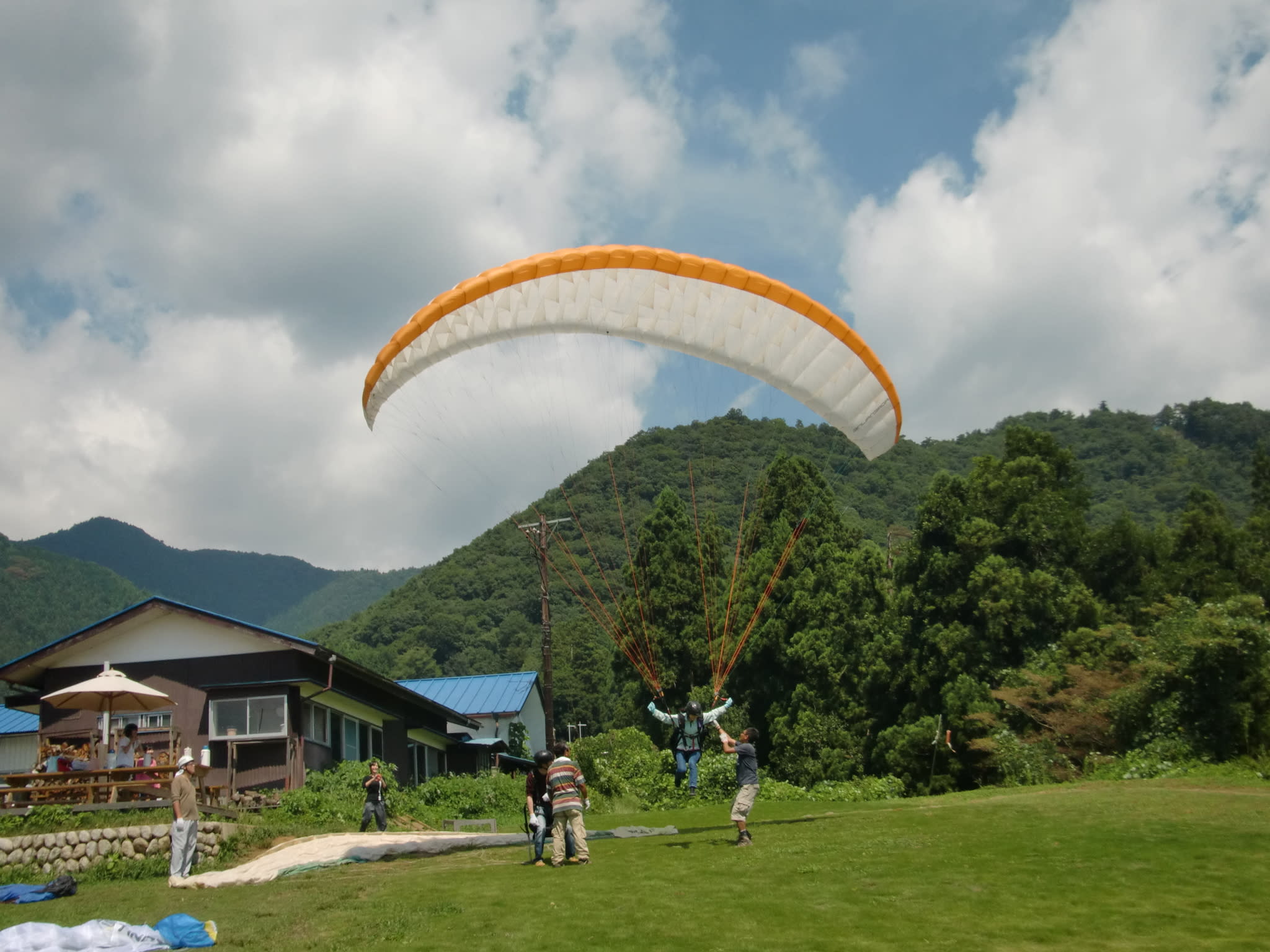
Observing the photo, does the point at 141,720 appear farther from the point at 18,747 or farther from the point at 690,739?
the point at 690,739

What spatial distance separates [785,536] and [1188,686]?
1743 cm

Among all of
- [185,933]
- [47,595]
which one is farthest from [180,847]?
[47,595]

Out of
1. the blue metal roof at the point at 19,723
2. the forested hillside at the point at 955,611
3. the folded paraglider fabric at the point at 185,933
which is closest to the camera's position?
the folded paraglider fabric at the point at 185,933

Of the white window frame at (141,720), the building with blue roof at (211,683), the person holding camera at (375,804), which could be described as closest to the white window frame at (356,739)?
the building with blue roof at (211,683)

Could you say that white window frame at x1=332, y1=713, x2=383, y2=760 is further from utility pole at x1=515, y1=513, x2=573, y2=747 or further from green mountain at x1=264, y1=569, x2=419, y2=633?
green mountain at x1=264, y1=569, x2=419, y2=633

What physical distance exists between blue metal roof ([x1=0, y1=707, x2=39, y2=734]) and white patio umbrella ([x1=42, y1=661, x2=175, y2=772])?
11.7 meters

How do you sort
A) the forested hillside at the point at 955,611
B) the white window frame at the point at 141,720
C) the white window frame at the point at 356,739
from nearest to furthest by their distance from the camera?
the forested hillside at the point at 955,611 → the white window frame at the point at 141,720 → the white window frame at the point at 356,739

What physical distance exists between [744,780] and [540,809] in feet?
Answer: 7.32

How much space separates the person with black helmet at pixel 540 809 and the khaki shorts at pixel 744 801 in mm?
1768

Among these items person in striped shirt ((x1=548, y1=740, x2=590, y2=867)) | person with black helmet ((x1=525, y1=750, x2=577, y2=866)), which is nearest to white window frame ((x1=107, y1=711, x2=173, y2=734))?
person with black helmet ((x1=525, y1=750, x2=577, y2=866))

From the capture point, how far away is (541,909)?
Answer: 27.1 ft

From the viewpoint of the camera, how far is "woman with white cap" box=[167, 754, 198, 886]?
11.5 metres

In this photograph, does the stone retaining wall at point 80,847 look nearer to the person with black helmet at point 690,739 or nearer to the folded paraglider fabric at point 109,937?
the folded paraglider fabric at point 109,937

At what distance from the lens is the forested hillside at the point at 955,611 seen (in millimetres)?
18531
